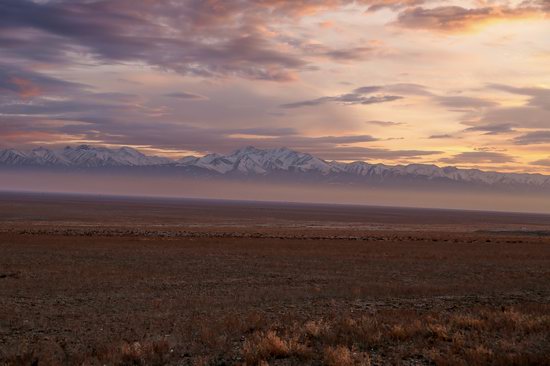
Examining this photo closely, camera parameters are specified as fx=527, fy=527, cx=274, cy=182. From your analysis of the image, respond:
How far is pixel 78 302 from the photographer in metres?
17.8

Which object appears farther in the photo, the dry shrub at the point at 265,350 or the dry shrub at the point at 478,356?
the dry shrub at the point at 265,350

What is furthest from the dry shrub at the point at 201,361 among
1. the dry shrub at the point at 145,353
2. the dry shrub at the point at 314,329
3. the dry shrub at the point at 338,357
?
the dry shrub at the point at 314,329

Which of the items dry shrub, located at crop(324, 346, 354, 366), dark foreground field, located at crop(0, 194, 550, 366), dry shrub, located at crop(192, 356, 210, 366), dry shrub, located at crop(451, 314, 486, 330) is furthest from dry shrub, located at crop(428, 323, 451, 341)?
dry shrub, located at crop(192, 356, 210, 366)

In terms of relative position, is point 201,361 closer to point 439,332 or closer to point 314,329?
point 314,329

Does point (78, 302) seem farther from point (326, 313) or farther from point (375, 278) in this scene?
point (375, 278)

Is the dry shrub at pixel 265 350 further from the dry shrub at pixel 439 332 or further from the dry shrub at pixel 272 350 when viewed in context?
the dry shrub at pixel 439 332

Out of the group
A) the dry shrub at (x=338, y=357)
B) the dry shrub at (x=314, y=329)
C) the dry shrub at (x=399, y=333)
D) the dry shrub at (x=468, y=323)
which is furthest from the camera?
the dry shrub at (x=468, y=323)

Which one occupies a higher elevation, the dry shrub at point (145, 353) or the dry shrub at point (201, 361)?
the dry shrub at point (201, 361)

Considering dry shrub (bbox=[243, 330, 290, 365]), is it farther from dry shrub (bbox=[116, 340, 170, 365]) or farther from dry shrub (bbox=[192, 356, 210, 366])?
dry shrub (bbox=[116, 340, 170, 365])

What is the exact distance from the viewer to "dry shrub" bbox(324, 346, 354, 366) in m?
9.16

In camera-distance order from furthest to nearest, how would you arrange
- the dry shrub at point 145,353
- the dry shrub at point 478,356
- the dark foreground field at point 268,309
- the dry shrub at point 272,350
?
1. the dark foreground field at point 268,309
2. the dry shrub at point 145,353
3. the dry shrub at point 272,350
4. the dry shrub at point 478,356

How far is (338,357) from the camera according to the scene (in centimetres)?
930

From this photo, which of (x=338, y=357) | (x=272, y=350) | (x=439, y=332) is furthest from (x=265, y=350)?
(x=439, y=332)

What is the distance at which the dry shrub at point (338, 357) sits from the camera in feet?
30.1
